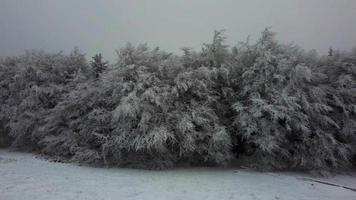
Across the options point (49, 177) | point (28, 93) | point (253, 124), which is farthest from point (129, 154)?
point (28, 93)

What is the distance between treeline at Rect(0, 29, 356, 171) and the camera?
24.0 ft

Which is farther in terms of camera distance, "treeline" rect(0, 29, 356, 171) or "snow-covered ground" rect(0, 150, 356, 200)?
"treeline" rect(0, 29, 356, 171)

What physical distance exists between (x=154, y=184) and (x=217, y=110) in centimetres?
281

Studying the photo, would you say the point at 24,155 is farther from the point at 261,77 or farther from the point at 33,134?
the point at 261,77

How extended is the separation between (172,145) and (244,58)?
10.1 feet

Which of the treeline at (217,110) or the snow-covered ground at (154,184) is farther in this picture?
the treeline at (217,110)

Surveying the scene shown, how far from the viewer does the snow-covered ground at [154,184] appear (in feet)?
17.3

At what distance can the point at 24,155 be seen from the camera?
9336 millimetres

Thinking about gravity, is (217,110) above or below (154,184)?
above

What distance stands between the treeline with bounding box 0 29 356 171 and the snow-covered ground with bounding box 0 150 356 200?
1.58 feet

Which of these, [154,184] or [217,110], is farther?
[217,110]

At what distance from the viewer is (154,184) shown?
6.15m

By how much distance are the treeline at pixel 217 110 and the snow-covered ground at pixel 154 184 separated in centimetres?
48

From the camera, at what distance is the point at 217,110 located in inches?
316
